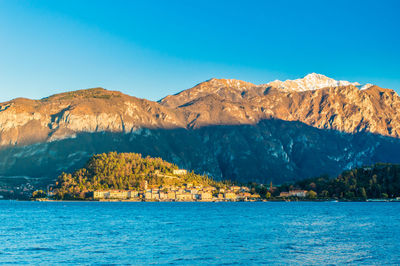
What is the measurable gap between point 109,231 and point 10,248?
28841 mm

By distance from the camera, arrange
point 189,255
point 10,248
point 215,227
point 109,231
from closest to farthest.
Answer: point 189,255
point 10,248
point 109,231
point 215,227

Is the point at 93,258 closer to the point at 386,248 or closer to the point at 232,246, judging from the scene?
the point at 232,246

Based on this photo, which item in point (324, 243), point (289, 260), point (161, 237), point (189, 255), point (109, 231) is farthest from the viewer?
point (109, 231)

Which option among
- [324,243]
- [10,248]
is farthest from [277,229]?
A: [10,248]

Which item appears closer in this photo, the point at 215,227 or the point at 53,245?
the point at 53,245

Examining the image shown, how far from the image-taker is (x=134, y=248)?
7656 cm

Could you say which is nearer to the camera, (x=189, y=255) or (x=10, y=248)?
(x=189, y=255)

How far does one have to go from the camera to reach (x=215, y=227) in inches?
4473

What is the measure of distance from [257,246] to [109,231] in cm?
3529

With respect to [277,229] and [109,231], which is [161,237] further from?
[277,229]

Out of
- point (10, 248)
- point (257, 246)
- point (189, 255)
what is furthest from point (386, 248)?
point (10, 248)

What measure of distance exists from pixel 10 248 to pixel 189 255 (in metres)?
26.5

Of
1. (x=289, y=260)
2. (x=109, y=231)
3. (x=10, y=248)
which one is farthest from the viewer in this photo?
(x=109, y=231)

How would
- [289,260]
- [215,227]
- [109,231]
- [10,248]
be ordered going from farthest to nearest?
[215,227], [109,231], [10,248], [289,260]
